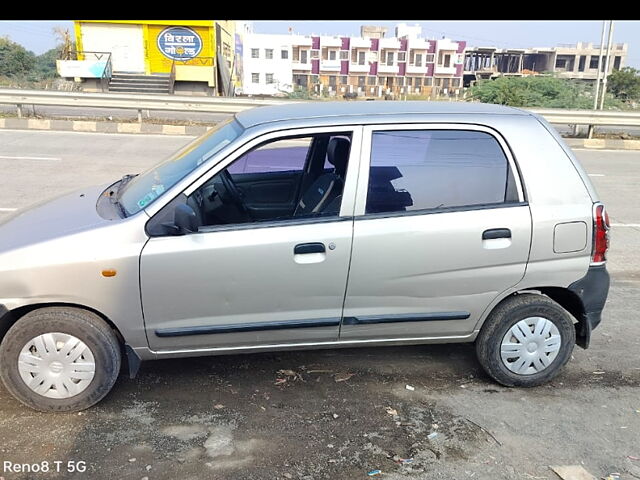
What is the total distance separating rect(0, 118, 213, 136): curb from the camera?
14695 millimetres

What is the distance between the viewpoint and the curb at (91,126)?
1470 cm

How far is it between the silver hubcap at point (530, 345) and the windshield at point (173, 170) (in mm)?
2095

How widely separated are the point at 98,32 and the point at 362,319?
2601 centimetres

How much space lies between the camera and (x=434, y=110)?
11.8 ft

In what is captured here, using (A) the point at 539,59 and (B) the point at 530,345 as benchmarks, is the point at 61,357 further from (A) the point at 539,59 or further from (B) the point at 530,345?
(A) the point at 539,59

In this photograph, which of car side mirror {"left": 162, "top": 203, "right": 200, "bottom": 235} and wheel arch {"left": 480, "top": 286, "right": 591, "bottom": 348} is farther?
wheel arch {"left": 480, "top": 286, "right": 591, "bottom": 348}

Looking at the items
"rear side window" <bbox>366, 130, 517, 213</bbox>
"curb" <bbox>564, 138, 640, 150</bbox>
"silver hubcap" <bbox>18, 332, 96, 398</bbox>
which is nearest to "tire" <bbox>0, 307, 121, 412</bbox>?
"silver hubcap" <bbox>18, 332, 96, 398</bbox>

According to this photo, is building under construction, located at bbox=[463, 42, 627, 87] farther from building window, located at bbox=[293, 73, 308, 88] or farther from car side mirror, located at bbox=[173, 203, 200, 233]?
car side mirror, located at bbox=[173, 203, 200, 233]

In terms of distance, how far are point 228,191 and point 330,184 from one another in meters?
0.75

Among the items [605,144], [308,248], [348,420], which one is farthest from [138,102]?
[348,420]

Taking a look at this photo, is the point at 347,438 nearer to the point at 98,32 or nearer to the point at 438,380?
→ the point at 438,380

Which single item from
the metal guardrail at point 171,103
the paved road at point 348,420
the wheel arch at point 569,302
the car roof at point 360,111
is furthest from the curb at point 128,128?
the wheel arch at point 569,302

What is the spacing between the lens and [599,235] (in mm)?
3490

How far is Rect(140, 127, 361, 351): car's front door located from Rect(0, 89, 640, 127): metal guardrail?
40.7 feet
